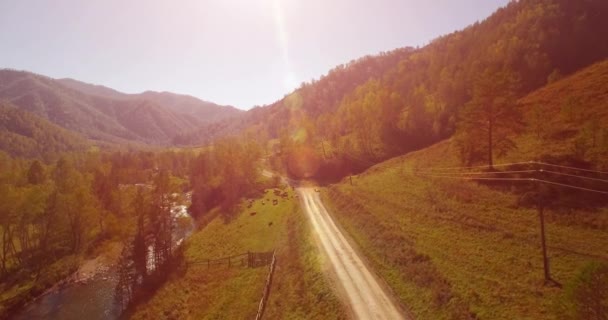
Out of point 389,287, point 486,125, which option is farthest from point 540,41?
point 389,287

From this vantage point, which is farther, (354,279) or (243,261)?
(243,261)

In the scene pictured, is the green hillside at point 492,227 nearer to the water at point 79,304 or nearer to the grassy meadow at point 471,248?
the grassy meadow at point 471,248

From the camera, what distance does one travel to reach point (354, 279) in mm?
34219

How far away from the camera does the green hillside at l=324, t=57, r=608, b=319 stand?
25.9 meters

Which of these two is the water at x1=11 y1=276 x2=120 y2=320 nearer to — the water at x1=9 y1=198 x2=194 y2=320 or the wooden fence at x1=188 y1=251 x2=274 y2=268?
the water at x1=9 y1=198 x2=194 y2=320

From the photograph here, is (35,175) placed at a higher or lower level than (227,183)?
higher

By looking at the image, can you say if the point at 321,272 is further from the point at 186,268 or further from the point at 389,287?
the point at 186,268

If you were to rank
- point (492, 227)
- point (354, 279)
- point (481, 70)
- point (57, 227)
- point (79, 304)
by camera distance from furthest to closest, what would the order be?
point (481, 70) < point (57, 227) < point (79, 304) < point (492, 227) < point (354, 279)

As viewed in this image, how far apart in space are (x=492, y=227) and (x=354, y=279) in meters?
16.8

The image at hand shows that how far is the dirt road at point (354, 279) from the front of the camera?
2823cm

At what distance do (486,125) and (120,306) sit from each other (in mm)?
62193

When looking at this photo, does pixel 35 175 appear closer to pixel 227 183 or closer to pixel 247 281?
pixel 227 183

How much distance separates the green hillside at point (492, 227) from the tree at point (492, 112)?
3985 mm

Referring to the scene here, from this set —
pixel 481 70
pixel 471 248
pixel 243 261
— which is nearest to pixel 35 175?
pixel 243 261
